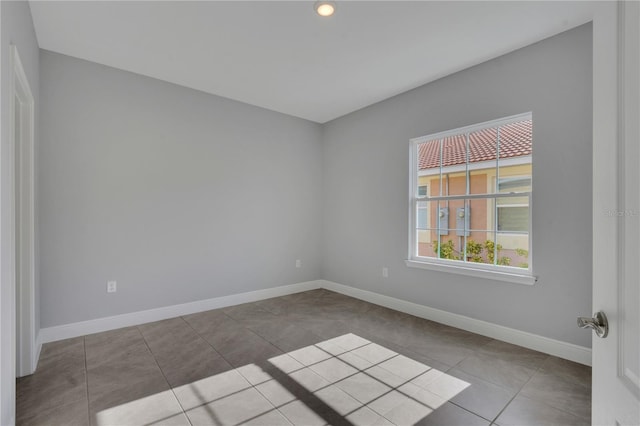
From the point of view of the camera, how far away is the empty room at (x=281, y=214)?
196 cm

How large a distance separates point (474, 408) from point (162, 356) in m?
2.44


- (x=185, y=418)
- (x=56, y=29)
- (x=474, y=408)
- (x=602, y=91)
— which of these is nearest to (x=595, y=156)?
(x=602, y=91)

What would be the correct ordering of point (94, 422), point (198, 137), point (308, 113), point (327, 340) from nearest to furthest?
point (94, 422)
point (327, 340)
point (198, 137)
point (308, 113)

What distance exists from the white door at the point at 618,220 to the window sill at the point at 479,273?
2.19m

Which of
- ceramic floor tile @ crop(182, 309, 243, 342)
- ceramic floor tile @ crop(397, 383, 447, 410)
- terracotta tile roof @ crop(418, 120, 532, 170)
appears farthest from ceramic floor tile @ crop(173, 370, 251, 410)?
terracotta tile roof @ crop(418, 120, 532, 170)

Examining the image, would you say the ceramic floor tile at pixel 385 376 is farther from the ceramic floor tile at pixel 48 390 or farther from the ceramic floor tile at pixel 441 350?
the ceramic floor tile at pixel 48 390

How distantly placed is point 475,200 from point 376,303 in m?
1.87

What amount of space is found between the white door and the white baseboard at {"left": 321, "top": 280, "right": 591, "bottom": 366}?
2.17m

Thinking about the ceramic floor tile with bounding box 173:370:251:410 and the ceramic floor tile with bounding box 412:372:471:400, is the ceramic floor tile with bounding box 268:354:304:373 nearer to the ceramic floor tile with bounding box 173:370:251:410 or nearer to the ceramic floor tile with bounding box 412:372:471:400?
the ceramic floor tile with bounding box 173:370:251:410

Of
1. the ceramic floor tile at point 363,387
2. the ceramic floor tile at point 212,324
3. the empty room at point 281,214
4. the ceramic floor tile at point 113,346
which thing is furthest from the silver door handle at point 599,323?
the ceramic floor tile at point 113,346

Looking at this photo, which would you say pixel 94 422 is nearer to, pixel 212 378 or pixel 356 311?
pixel 212 378

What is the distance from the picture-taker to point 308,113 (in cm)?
470

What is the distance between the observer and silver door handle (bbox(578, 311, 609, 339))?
80 cm

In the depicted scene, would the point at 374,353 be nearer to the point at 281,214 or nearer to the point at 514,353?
the point at 514,353
